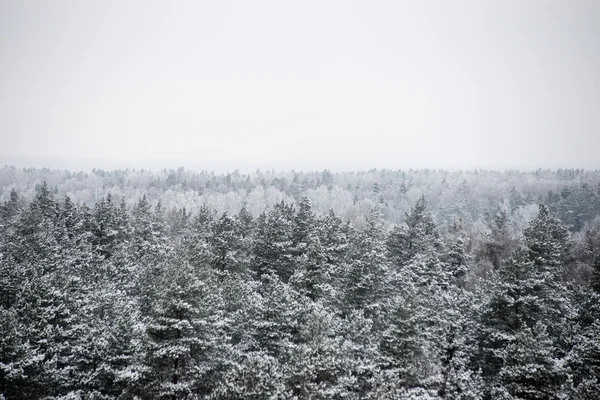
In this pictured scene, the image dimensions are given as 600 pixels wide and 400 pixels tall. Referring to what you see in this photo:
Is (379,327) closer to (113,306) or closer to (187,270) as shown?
(187,270)

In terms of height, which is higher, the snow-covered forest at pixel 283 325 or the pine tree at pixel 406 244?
the pine tree at pixel 406 244

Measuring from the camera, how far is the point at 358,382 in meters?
22.8

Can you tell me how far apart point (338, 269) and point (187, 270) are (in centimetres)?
1372

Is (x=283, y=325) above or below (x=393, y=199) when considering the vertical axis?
below

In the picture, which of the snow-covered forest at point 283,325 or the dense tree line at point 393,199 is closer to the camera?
the snow-covered forest at point 283,325

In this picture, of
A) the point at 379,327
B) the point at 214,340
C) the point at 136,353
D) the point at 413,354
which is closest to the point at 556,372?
the point at 413,354

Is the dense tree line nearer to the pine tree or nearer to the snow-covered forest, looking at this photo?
the pine tree

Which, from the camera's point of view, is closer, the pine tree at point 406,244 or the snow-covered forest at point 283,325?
the snow-covered forest at point 283,325

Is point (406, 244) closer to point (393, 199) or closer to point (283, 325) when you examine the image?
point (283, 325)

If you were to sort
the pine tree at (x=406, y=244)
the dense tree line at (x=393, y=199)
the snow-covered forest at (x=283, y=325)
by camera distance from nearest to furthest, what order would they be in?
the snow-covered forest at (x=283, y=325), the pine tree at (x=406, y=244), the dense tree line at (x=393, y=199)

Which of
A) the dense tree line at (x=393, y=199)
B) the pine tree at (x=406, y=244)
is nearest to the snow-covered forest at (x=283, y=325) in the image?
the pine tree at (x=406, y=244)

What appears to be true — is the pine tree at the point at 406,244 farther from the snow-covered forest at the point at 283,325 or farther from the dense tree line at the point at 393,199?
the dense tree line at the point at 393,199

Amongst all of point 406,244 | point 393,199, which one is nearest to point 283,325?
point 406,244

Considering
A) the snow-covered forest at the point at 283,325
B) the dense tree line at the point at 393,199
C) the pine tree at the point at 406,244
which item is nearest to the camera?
the snow-covered forest at the point at 283,325
